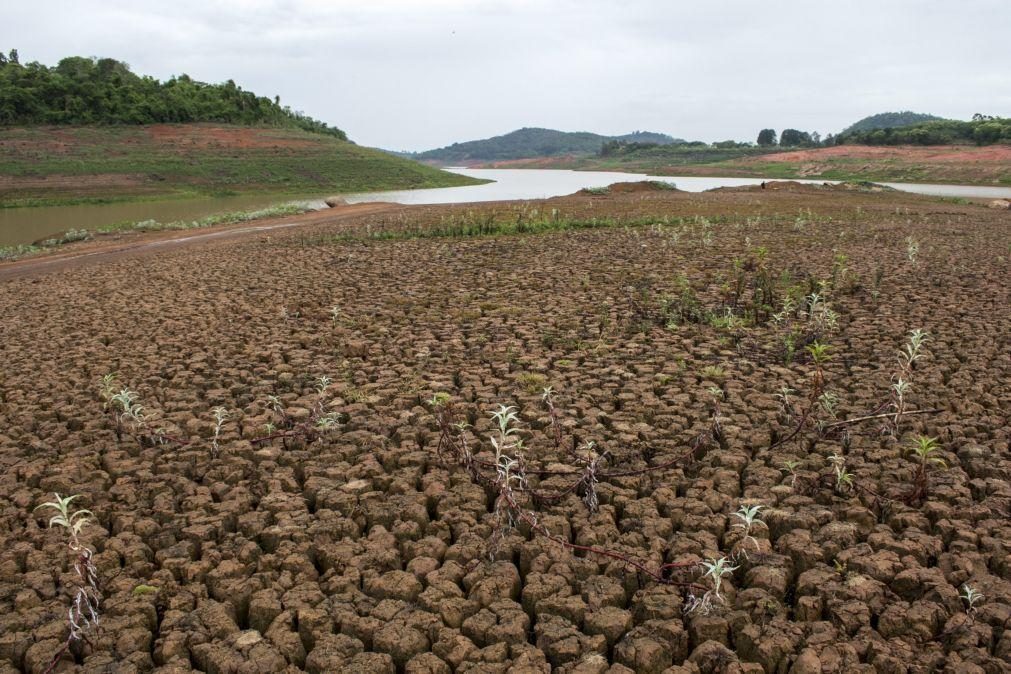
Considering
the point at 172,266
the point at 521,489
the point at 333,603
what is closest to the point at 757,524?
the point at 521,489

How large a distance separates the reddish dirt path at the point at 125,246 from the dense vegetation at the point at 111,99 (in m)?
33.5

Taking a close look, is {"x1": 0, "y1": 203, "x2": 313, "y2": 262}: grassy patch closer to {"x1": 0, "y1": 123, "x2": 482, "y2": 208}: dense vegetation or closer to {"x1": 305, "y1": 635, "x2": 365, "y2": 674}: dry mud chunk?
{"x1": 0, "y1": 123, "x2": 482, "y2": 208}: dense vegetation

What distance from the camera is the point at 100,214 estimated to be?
92.1 feet

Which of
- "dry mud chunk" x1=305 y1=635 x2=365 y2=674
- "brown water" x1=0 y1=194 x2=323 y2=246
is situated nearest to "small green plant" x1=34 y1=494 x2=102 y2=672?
"dry mud chunk" x1=305 y1=635 x2=365 y2=674

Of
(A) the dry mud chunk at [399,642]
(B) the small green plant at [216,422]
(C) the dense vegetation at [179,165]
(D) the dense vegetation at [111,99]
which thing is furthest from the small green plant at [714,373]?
(D) the dense vegetation at [111,99]

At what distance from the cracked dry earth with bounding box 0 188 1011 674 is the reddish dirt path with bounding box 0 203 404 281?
21.1 feet

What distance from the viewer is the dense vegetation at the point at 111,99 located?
→ 45.4 m

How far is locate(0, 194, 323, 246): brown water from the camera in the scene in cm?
2217

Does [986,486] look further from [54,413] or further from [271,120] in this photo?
[271,120]

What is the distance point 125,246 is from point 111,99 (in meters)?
41.0

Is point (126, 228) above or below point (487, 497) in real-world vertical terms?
above

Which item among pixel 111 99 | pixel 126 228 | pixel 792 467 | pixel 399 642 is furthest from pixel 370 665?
pixel 111 99

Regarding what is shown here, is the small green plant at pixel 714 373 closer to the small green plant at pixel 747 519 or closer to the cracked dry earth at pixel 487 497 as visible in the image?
the cracked dry earth at pixel 487 497

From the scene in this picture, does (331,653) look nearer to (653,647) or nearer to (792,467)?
(653,647)
